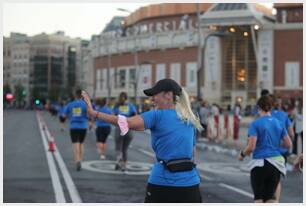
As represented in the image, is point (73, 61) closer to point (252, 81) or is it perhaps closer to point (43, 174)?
point (252, 81)

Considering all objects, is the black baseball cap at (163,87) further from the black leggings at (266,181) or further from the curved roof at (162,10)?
the curved roof at (162,10)

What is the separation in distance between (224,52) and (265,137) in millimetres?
83572

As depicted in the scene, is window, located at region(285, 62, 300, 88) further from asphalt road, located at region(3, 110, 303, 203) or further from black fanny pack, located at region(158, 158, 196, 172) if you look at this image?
black fanny pack, located at region(158, 158, 196, 172)

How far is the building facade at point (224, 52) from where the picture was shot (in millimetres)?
83750

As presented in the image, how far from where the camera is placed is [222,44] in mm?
89625

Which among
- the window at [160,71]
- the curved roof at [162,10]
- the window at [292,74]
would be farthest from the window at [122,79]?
the window at [292,74]

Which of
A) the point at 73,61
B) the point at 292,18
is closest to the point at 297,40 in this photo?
the point at 292,18

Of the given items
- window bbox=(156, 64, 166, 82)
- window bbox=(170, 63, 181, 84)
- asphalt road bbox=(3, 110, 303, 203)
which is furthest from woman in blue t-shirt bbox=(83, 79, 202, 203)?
window bbox=(156, 64, 166, 82)

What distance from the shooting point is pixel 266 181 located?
23.4 ft

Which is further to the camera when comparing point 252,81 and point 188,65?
→ point 188,65

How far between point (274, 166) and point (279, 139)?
33cm

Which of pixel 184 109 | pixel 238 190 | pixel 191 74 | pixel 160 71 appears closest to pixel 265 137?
pixel 184 109

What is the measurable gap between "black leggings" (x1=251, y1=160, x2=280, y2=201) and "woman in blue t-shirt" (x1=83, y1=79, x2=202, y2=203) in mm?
2213

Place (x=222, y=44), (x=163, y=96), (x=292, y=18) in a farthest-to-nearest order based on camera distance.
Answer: (x=222, y=44), (x=292, y=18), (x=163, y=96)
